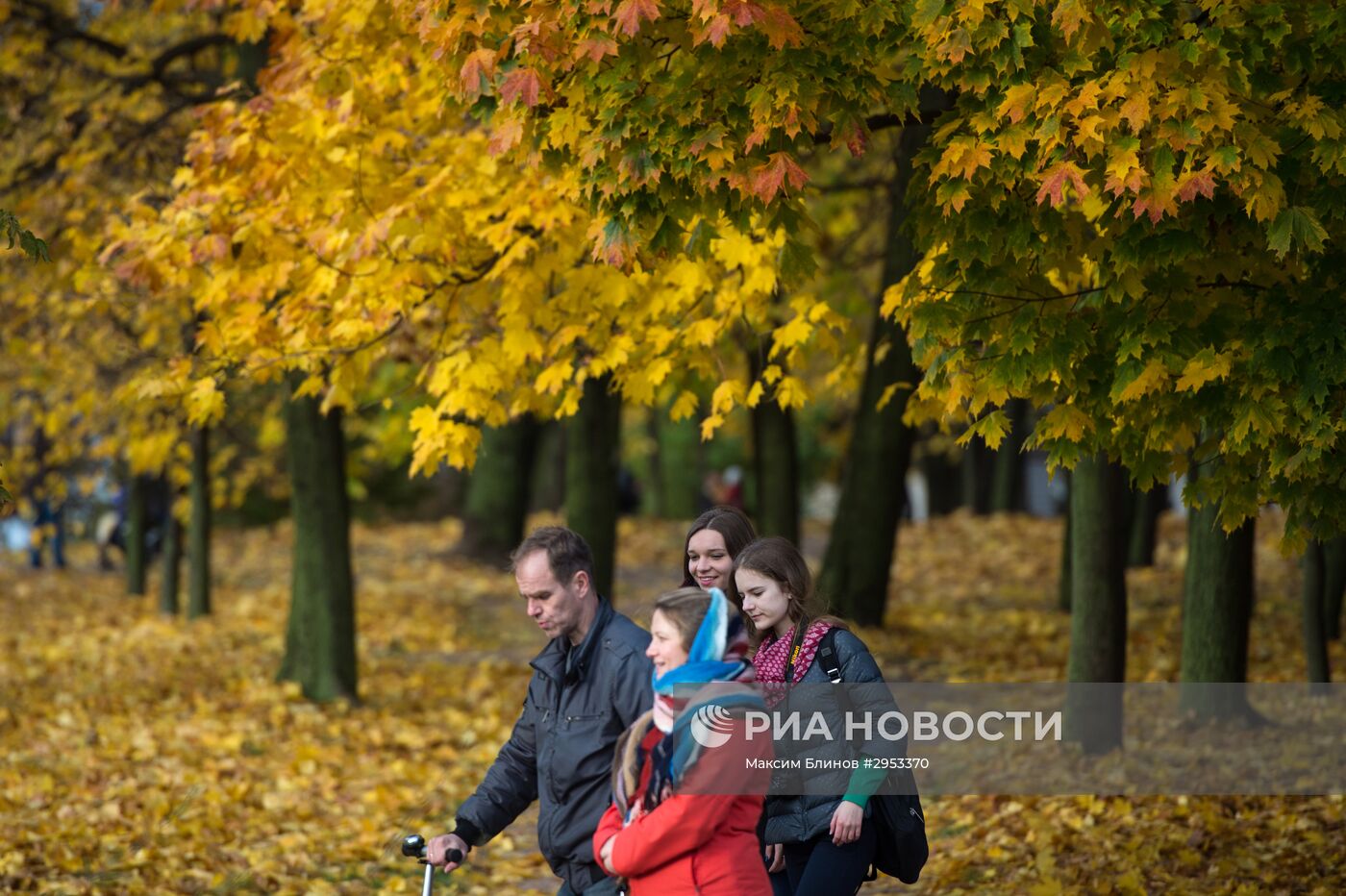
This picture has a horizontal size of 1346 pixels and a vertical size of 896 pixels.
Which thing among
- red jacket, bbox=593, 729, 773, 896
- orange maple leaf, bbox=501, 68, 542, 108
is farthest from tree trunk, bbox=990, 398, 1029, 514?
red jacket, bbox=593, 729, 773, 896

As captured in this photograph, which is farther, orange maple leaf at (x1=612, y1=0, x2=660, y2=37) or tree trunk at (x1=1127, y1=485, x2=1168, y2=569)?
tree trunk at (x1=1127, y1=485, x2=1168, y2=569)

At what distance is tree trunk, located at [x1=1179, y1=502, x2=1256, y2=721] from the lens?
956 cm

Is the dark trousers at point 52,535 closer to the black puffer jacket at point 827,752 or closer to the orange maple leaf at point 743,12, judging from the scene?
the orange maple leaf at point 743,12

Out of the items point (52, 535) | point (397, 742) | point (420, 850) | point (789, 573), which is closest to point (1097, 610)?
point (397, 742)

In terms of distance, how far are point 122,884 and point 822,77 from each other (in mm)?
5136

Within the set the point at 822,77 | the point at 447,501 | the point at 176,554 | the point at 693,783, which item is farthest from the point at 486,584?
the point at 693,783

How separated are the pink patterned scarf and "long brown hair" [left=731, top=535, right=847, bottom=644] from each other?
0.04 m

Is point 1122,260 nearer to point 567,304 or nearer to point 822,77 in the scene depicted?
point 822,77

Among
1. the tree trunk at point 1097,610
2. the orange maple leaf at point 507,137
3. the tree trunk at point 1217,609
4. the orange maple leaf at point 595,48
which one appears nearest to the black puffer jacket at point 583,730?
the orange maple leaf at point 595,48

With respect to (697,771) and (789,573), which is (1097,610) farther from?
(697,771)

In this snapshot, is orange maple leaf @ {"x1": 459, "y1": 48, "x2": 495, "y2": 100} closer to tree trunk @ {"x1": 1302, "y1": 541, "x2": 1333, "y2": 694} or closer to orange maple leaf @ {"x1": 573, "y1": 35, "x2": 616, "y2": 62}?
orange maple leaf @ {"x1": 573, "y1": 35, "x2": 616, "y2": 62}

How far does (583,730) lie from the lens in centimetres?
446

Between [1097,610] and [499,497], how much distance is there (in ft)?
46.6

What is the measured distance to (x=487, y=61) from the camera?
605 cm
